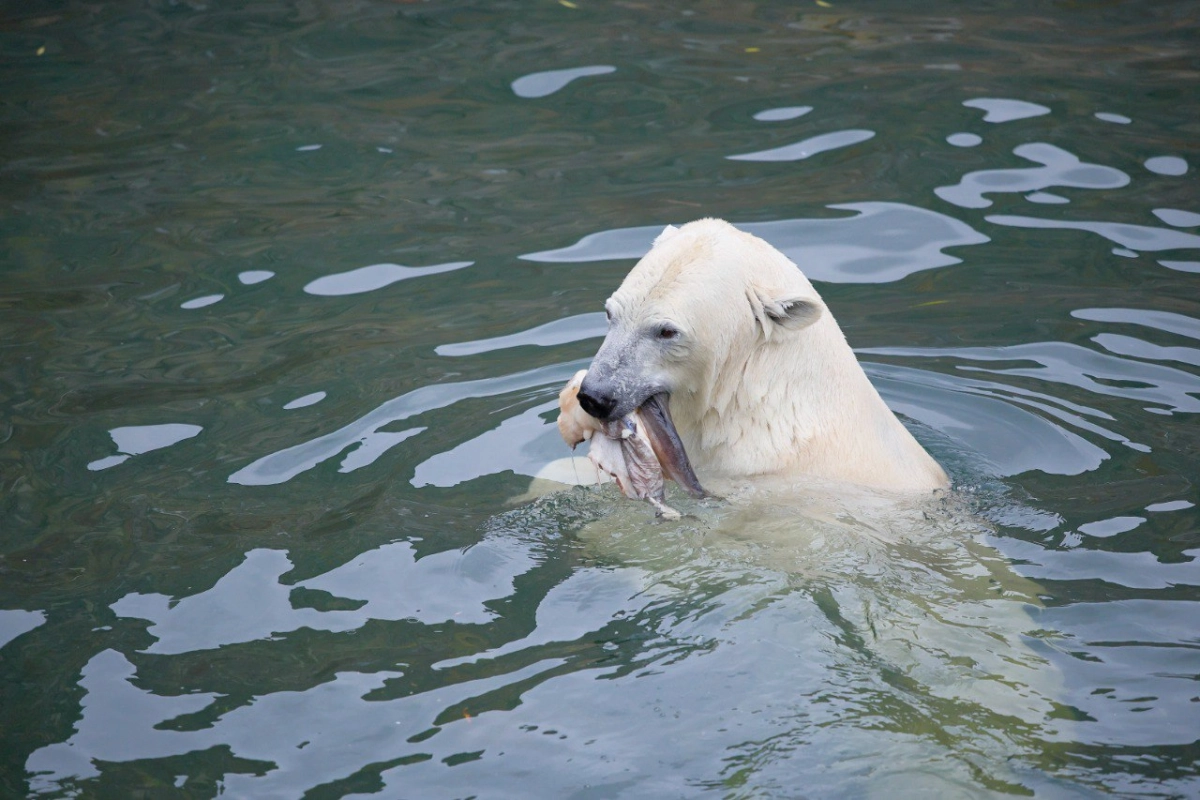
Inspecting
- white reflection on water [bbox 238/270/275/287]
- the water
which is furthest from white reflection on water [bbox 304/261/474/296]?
white reflection on water [bbox 238/270/275/287]

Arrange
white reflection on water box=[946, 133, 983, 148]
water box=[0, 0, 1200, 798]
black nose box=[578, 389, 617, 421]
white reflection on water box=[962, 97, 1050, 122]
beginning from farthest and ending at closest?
white reflection on water box=[962, 97, 1050, 122], white reflection on water box=[946, 133, 983, 148], black nose box=[578, 389, 617, 421], water box=[0, 0, 1200, 798]

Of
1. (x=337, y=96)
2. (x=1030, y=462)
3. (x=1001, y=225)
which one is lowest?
(x=1030, y=462)

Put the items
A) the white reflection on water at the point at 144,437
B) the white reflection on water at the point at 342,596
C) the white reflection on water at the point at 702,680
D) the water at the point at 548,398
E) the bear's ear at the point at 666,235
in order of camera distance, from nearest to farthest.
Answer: the white reflection on water at the point at 702,680
the water at the point at 548,398
the white reflection on water at the point at 342,596
the bear's ear at the point at 666,235
the white reflection on water at the point at 144,437

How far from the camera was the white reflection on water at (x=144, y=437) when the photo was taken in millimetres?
5484

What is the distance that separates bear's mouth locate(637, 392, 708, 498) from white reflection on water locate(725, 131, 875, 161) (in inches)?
175

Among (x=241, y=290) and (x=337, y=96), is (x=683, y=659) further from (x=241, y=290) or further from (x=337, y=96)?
(x=337, y=96)

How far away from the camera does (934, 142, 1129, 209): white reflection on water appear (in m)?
7.93

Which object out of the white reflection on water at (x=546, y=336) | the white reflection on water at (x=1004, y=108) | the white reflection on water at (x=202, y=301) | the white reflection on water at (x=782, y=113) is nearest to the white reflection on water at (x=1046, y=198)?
the white reflection on water at (x=1004, y=108)

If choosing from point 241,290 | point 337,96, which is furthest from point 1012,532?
point 337,96

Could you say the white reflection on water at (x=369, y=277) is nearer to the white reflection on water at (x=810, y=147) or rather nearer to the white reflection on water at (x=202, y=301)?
the white reflection on water at (x=202, y=301)

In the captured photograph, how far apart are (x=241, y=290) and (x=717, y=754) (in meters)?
4.75

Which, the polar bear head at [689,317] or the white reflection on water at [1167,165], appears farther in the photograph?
the white reflection on water at [1167,165]

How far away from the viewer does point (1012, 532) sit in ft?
15.3

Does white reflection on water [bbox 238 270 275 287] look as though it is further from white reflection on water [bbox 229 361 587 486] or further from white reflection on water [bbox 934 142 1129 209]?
white reflection on water [bbox 934 142 1129 209]
